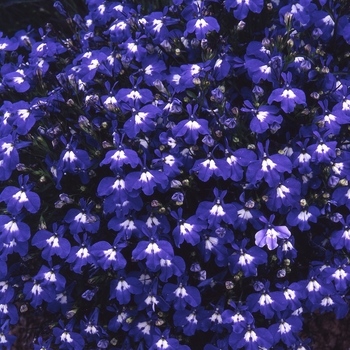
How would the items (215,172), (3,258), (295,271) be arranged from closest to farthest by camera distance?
(215,172), (3,258), (295,271)

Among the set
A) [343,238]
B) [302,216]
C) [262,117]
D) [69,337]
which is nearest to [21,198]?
[69,337]

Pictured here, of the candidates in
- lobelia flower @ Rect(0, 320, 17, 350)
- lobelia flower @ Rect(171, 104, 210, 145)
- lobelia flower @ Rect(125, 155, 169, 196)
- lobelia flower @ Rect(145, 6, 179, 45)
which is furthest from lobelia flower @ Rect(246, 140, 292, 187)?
lobelia flower @ Rect(0, 320, 17, 350)

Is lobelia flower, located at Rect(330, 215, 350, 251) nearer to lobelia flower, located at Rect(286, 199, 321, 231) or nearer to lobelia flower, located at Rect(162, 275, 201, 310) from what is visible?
lobelia flower, located at Rect(286, 199, 321, 231)

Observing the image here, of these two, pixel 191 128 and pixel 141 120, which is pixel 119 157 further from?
pixel 191 128

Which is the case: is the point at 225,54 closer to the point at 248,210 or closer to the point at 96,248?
the point at 248,210

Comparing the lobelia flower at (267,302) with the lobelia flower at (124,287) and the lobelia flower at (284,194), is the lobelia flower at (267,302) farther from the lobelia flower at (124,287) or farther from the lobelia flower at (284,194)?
the lobelia flower at (124,287)

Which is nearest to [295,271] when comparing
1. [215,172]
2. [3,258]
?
[215,172]

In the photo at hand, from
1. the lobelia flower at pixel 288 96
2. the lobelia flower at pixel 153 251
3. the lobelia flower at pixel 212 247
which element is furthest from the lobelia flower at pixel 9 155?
the lobelia flower at pixel 288 96
